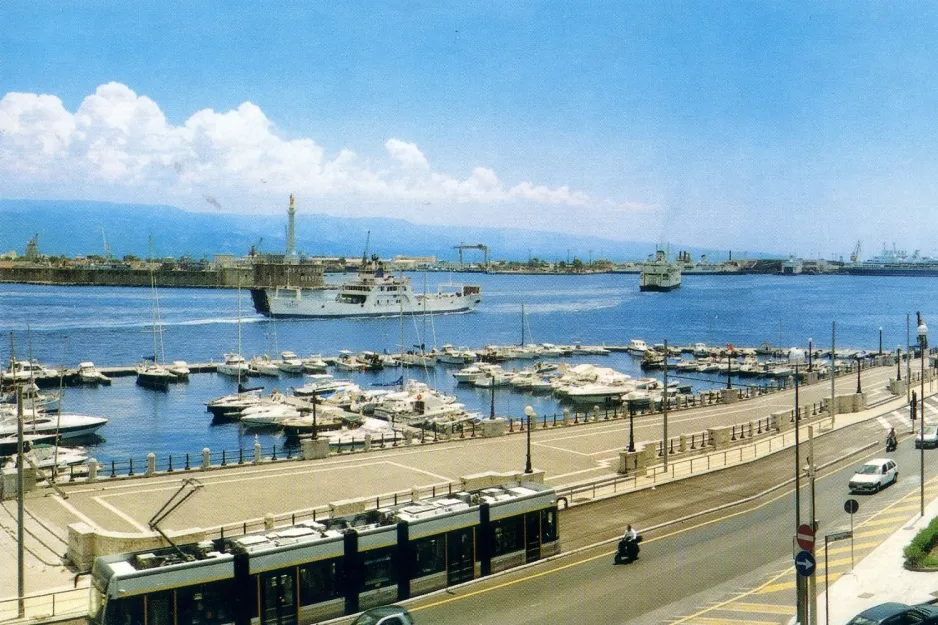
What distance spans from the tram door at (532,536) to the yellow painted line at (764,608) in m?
4.88

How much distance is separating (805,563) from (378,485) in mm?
16252

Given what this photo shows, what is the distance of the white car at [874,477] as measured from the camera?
26.8 metres

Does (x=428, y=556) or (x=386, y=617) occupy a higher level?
(x=386, y=617)

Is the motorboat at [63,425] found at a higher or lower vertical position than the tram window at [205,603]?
lower

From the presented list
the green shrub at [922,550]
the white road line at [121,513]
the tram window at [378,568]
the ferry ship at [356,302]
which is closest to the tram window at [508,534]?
the tram window at [378,568]

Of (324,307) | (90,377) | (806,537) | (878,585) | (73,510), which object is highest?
(806,537)

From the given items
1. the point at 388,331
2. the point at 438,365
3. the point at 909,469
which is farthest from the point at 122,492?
the point at 388,331

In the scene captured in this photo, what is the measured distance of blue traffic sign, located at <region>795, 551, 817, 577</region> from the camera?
14148 millimetres

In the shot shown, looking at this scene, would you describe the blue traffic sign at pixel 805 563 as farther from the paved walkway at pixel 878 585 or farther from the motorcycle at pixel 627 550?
the motorcycle at pixel 627 550

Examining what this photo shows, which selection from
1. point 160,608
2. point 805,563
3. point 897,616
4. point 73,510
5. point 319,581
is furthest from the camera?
point 73,510

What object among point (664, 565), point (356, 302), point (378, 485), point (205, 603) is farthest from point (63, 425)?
point (356, 302)

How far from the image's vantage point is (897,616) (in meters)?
12.9

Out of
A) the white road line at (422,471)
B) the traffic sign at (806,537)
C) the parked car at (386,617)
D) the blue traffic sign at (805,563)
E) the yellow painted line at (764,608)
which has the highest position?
the traffic sign at (806,537)

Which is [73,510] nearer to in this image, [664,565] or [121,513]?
[121,513]
